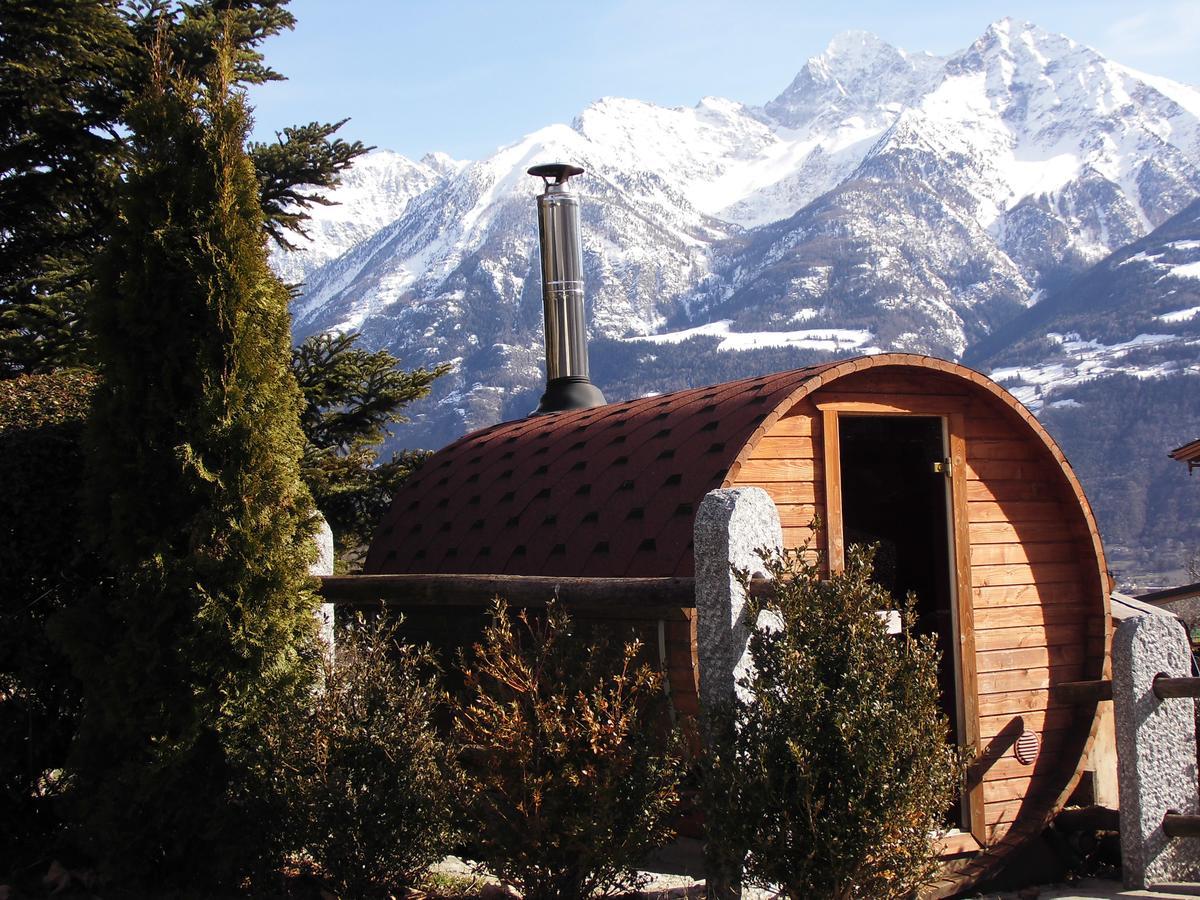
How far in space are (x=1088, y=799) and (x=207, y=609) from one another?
17.3 ft

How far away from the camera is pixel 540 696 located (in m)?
5.30

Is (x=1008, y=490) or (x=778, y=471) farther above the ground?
(x=778, y=471)

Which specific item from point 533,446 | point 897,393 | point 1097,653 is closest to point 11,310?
point 533,446

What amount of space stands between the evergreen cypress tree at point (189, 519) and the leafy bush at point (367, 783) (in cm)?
31

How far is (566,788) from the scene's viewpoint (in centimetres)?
501

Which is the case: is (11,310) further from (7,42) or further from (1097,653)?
(1097,653)

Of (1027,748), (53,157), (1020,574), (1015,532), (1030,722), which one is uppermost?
(53,157)

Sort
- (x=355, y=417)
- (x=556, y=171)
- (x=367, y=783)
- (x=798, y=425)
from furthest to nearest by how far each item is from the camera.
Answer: (x=355, y=417) < (x=556, y=171) < (x=798, y=425) < (x=367, y=783)

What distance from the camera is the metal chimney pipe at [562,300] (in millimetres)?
11188

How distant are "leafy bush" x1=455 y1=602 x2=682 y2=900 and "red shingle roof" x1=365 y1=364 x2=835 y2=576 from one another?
1.40 m

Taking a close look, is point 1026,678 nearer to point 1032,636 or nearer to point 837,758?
point 1032,636

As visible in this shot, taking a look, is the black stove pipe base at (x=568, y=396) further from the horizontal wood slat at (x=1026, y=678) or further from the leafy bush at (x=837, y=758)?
the leafy bush at (x=837, y=758)

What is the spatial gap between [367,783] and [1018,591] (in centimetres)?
410

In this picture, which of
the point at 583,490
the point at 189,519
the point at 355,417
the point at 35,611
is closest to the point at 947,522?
the point at 583,490
